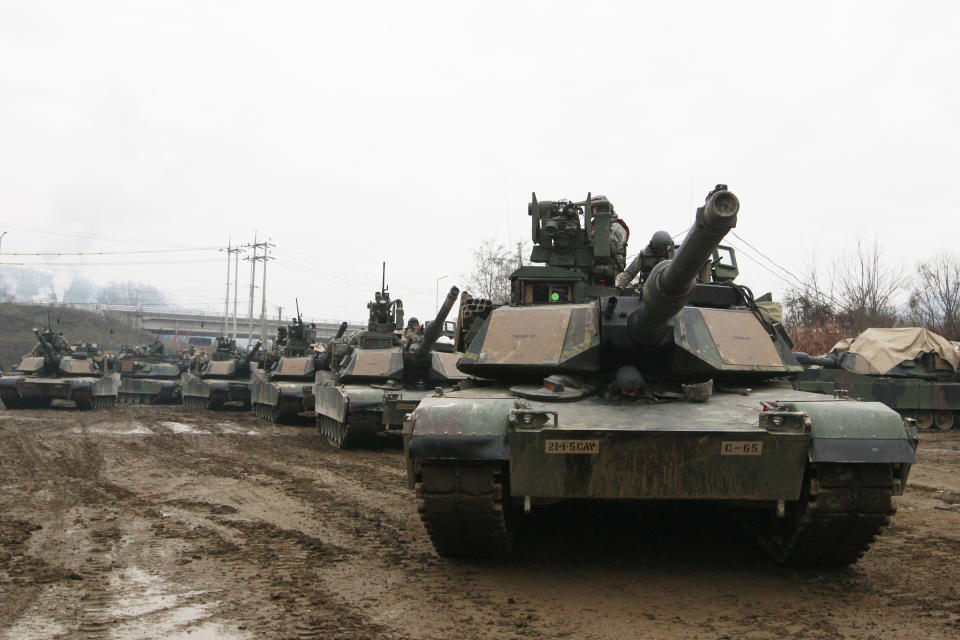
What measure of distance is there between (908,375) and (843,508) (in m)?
17.4

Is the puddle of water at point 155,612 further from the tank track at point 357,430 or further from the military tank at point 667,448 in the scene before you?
the tank track at point 357,430

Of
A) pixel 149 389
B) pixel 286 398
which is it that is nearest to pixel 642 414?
pixel 286 398

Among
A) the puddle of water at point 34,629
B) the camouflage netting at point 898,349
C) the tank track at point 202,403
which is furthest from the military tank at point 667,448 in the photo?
the tank track at point 202,403

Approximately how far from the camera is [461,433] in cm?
600

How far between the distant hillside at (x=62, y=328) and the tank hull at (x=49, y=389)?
114 feet

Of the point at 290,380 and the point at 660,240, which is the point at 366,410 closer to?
the point at 290,380

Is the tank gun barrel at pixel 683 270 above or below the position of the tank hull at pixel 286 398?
above

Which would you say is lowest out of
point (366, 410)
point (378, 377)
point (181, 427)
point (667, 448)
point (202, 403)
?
point (202, 403)

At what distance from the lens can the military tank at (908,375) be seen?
20719 millimetres

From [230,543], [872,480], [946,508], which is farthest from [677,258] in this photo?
[946,508]

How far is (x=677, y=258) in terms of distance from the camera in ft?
18.6

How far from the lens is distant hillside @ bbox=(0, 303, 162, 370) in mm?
62875

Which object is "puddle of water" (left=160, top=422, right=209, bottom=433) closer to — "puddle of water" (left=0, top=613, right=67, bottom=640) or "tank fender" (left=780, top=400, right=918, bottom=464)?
"puddle of water" (left=0, top=613, right=67, bottom=640)

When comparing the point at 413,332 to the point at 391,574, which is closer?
the point at 391,574
